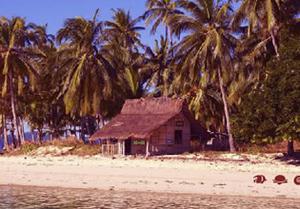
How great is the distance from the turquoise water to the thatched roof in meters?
12.9

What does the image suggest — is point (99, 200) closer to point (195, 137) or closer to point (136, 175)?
point (136, 175)

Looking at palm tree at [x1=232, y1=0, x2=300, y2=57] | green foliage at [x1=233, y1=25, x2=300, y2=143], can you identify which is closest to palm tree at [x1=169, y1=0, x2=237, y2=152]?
palm tree at [x1=232, y1=0, x2=300, y2=57]

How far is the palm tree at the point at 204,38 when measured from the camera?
33469mm

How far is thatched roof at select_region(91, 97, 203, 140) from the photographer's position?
33281mm

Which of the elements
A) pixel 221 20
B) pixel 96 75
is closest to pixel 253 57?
pixel 221 20

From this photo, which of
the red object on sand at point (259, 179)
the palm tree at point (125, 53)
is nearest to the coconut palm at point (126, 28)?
the palm tree at point (125, 53)

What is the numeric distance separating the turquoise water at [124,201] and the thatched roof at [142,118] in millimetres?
12929

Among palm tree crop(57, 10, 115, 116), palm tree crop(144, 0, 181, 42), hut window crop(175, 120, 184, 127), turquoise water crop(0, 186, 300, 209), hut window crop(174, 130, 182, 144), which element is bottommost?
turquoise water crop(0, 186, 300, 209)

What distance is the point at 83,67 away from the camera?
38.6 meters

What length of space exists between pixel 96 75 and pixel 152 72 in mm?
9583

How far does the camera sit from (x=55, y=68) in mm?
43062

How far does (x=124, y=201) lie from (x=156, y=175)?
5995mm

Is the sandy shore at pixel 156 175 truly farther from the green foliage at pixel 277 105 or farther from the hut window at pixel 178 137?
the hut window at pixel 178 137

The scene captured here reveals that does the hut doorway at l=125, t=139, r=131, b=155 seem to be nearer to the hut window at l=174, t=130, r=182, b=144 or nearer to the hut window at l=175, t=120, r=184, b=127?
the hut window at l=174, t=130, r=182, b=144
